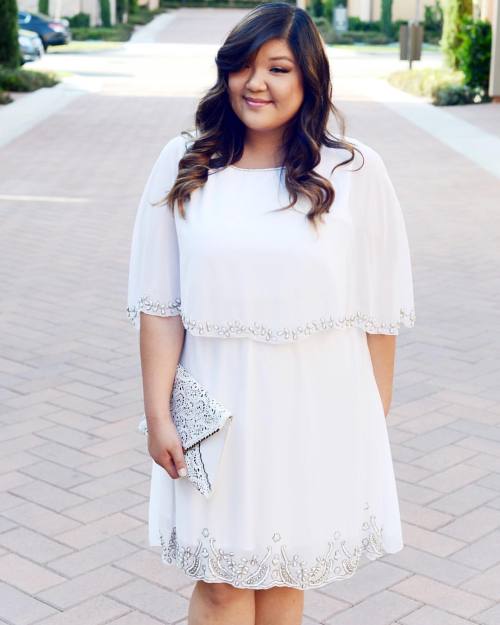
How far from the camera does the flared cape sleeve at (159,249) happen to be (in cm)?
252

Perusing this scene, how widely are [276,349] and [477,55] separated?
786 inches

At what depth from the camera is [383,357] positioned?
2.67m

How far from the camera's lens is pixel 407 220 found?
10.0 metres

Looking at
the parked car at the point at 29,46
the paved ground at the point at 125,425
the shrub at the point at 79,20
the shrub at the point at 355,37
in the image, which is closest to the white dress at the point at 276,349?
the paved ground at the point at 125,425

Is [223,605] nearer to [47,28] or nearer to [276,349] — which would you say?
[276,349]

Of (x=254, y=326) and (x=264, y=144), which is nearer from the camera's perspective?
(x=254, y=326)

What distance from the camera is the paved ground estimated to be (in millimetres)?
3582

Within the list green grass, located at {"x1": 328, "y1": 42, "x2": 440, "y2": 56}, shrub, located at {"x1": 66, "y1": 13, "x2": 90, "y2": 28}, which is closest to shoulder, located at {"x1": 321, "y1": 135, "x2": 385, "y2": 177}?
green grass, located at {"x1": 328, "y1": 42, "x2": 440, "y2": 56}

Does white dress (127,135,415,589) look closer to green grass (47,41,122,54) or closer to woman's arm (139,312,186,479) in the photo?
woman's arm (139,312,186,479)

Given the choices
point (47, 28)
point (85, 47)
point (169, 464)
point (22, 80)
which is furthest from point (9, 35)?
point (169, 464)

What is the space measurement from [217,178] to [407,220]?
771 cm

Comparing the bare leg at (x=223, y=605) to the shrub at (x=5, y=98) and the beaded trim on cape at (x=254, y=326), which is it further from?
the shrub at (x=5, y=98)

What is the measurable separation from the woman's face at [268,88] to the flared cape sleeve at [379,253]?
196 millimetres

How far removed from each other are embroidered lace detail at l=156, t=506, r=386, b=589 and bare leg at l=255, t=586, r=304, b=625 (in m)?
0.12
